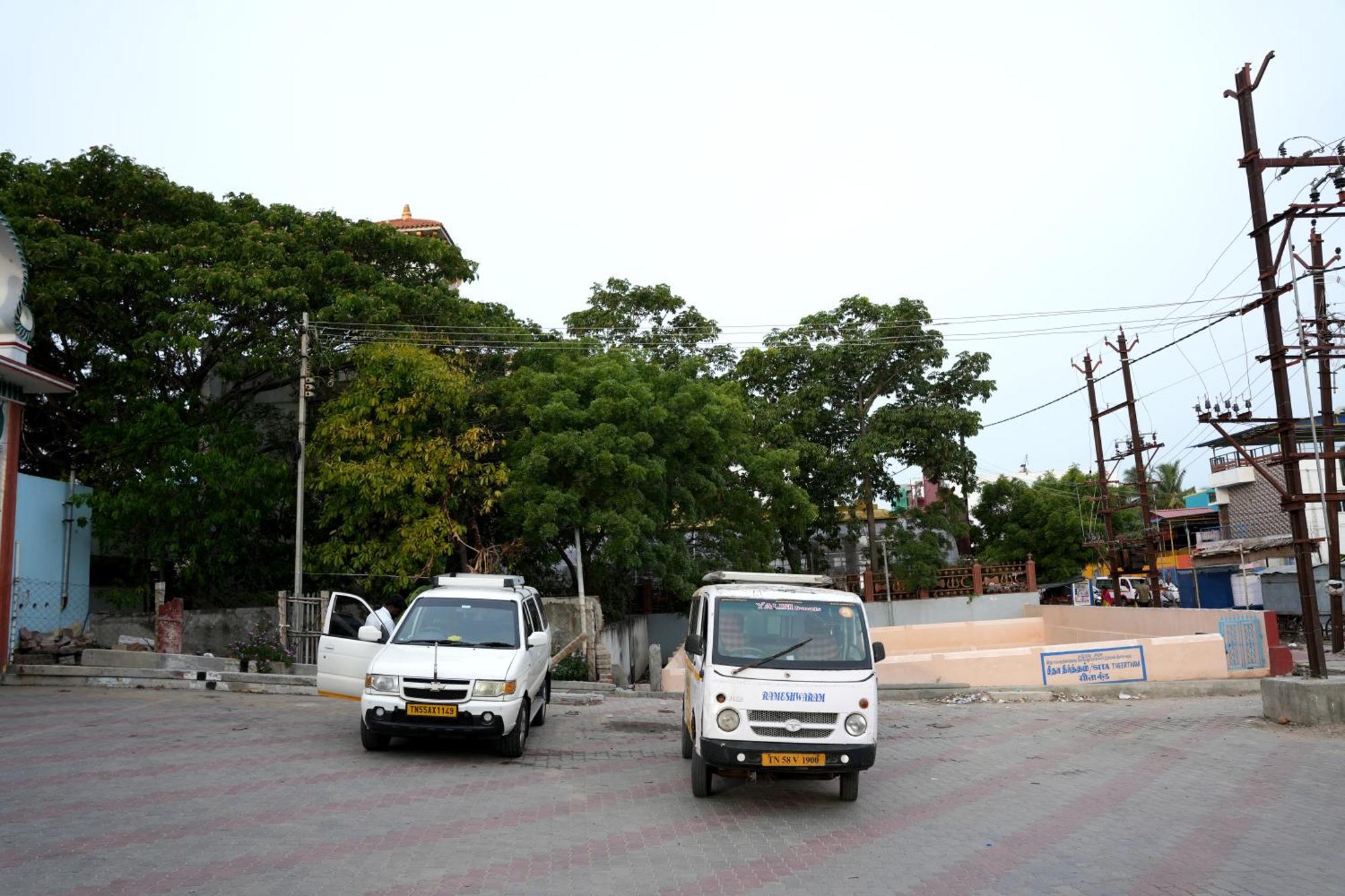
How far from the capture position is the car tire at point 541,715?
12.7 meters

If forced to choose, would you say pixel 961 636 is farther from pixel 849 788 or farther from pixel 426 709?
pixel 426 709

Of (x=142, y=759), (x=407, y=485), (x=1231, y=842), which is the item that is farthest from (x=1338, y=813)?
(x=407, y=485)

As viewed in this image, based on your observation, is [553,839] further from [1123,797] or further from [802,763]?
[1123,797]

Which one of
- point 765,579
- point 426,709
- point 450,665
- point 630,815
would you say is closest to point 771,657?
point 765,579

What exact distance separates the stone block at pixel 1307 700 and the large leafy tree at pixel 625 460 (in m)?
10.9

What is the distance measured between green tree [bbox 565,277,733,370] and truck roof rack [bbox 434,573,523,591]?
49.3 feet

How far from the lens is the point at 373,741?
35.5 feet

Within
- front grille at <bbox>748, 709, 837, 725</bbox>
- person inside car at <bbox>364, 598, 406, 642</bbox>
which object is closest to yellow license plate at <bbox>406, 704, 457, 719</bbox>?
person inside car at <bbox>364, 598, 406, 642</bbox>

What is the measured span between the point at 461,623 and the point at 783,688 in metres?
4.61

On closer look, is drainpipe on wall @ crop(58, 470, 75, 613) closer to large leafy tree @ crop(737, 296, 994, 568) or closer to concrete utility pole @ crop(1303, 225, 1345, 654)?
large leafy tree @ crop(737, 296, 994, 568)

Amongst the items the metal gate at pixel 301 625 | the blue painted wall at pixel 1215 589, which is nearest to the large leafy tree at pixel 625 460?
the metal gate at pixel 301 625

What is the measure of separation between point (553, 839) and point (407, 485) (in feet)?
41.2

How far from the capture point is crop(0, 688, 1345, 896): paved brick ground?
21.2ft

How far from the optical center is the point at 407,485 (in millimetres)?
18984
